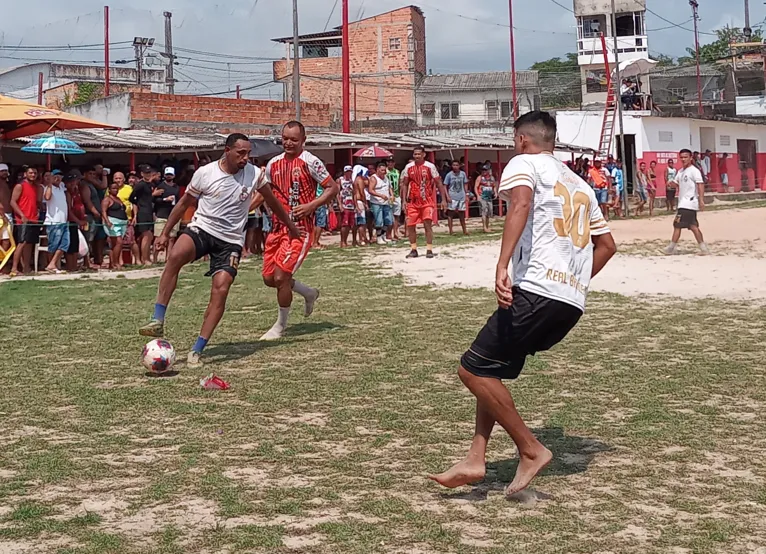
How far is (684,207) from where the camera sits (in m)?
18.6

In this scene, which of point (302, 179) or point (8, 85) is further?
point (8, 85)

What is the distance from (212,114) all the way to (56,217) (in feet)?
67.2

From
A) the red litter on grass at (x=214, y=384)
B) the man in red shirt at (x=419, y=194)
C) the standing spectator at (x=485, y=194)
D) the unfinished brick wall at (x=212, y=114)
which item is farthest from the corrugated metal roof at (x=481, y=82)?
the red litter on grass at (x=214, y=384)

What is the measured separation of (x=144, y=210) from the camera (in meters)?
18.8

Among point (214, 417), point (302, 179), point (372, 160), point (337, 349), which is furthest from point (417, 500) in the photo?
point (372, 160)

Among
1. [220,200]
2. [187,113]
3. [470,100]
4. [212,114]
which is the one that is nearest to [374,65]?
[470,100]

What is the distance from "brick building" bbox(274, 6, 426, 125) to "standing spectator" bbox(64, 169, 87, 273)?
47.2 metres

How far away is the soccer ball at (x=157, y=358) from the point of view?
8.02m

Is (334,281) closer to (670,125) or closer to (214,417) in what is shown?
(214,417)

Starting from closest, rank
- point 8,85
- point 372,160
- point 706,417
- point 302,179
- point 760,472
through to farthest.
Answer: point 760,472
point 706,417
point 302,179
point 372,160
point 8,85

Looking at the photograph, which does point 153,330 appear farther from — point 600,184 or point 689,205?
point 600,184

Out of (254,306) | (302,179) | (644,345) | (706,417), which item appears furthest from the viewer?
(254,306)

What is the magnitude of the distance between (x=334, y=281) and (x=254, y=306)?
291cm

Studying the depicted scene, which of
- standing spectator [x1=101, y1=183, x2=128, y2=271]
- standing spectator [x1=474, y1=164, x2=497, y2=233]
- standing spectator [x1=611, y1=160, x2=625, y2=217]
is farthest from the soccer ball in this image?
standing spectator [x1=611, y1=160, x2=625, y2=217]
